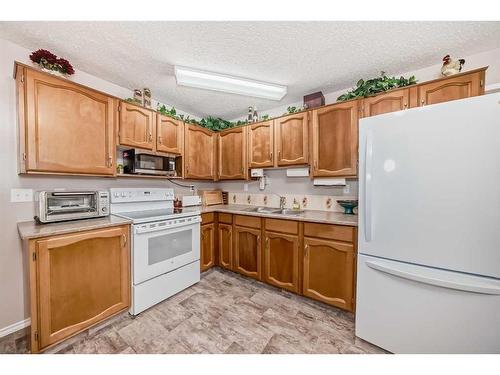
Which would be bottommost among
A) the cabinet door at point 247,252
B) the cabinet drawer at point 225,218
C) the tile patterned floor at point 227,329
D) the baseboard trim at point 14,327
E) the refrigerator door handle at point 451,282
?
the tile patterned floor at point 227,329

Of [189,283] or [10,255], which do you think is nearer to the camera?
[10,255]

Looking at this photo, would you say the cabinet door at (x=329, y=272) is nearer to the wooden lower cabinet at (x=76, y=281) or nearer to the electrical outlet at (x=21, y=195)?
the wooden lower cabinet at (x=76, y=281)

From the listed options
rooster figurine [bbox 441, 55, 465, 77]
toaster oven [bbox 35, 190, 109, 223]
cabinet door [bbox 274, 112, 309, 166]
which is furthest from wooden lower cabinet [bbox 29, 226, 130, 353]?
rooster figurine [bbox 441, 55, 465, 77]

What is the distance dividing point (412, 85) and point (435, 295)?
1.68 metres

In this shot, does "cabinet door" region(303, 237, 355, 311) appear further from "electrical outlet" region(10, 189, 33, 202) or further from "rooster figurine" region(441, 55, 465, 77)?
"electrical outlet" region(10, 189, 33, 202)

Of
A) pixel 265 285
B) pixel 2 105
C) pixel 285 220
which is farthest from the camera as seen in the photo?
pixel 265 285

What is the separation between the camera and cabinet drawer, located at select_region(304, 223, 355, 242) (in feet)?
5.76

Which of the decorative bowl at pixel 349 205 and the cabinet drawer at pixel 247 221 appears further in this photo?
the cabinet drawer at pixel 247 221

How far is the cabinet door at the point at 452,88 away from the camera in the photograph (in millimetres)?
1459

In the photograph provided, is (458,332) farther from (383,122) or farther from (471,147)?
(383,122)

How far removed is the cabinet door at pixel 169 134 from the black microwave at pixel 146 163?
130 mm

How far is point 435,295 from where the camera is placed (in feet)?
3.87

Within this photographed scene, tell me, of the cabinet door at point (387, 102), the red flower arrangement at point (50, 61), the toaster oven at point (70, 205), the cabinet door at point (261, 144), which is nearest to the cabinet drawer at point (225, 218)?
the cabinet door at point (261, 144)
